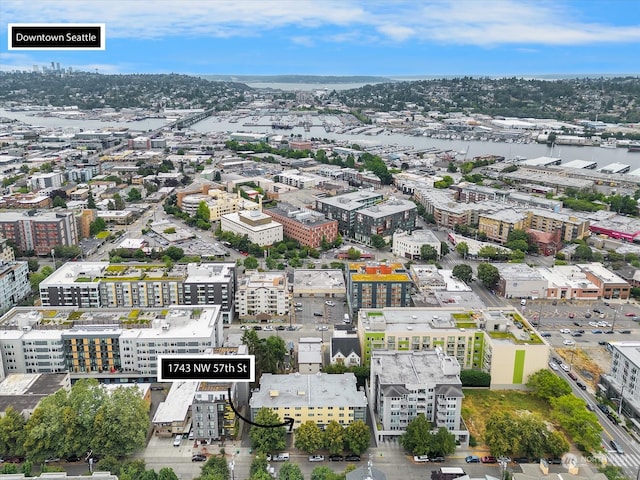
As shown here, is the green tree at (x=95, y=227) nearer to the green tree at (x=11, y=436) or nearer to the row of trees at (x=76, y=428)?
the row of trees at (x=76, y=428)

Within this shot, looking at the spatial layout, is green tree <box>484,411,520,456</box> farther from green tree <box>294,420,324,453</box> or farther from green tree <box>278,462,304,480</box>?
green tree <box>278,462,304,480</box>

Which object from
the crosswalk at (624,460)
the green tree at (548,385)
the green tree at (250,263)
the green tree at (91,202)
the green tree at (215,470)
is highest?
the green tree at (91,202)

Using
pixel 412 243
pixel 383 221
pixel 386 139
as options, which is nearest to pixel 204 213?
pixel 383 221

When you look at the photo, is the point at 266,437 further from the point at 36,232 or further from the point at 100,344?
the point at 36,232

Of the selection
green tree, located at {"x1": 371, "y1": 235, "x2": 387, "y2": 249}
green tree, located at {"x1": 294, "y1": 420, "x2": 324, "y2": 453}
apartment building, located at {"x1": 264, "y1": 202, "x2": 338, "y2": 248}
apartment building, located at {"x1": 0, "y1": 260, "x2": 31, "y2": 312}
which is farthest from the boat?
apartment building, located at {"x1": 0, "y1": 260, "x2": 31, "y2": 312}

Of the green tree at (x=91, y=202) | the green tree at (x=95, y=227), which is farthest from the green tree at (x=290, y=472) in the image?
the green tree at (x=91, y=202)

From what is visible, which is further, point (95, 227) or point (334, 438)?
point (95, 227)
